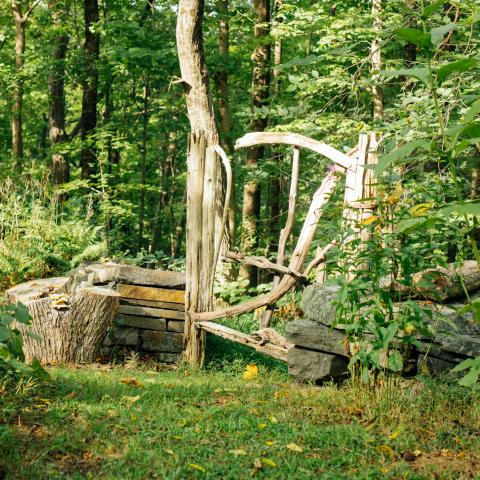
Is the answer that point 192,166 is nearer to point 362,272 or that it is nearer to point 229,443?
point 362,272

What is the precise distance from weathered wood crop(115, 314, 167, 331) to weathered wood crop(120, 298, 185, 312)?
0.51ft

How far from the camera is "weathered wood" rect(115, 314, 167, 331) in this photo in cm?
762

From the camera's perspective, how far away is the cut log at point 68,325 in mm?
6938

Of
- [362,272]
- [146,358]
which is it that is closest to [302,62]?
[362,272]

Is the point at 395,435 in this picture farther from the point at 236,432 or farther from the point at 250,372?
the point at 250,372

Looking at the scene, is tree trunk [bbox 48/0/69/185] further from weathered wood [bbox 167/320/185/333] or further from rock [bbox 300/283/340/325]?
rock [bbox 300/283/340/325]

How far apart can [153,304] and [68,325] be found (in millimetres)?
1095

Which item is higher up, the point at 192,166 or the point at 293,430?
the point at 192,166

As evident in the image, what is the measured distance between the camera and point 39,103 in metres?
25.7

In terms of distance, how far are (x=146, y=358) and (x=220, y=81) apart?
8832 millimetres

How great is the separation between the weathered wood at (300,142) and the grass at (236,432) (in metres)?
2.05

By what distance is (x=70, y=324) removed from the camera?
7004mm

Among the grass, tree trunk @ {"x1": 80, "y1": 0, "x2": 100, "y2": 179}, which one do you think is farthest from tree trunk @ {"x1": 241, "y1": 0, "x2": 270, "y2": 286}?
the grass

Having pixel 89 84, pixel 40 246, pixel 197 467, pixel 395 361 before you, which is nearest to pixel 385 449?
pixel 395 361
